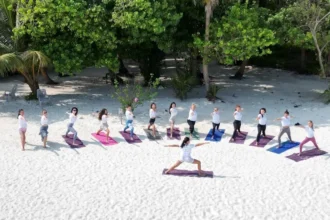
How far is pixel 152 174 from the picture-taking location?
1339 cm

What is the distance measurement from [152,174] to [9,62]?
918 cm

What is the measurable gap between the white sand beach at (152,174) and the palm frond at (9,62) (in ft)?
7.16

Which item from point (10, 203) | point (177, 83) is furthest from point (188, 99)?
point (10, 203)

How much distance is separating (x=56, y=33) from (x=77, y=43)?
3.93 feet

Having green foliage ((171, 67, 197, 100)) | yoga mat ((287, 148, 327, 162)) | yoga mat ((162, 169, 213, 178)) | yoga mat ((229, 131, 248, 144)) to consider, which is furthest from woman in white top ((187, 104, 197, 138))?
green foliage ((171, 67, 197, 100))

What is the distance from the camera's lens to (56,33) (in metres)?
20.8

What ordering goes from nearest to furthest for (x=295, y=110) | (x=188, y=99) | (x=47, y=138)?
1. (x=47, y=138)
2. (x=295, y=110)
3. (x=188, y=99)

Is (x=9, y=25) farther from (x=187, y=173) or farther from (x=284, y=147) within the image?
(x=284, y=147)

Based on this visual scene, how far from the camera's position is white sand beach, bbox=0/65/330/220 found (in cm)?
1122

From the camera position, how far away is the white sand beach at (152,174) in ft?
36.8

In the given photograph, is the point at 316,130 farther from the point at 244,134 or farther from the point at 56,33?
the point at 56,33

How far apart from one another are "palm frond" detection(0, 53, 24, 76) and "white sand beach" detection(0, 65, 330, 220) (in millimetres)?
2181

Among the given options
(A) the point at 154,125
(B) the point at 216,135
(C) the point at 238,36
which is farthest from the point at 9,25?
(B) the point at 216,135

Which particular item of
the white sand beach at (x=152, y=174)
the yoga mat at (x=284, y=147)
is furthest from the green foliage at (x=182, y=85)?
the yoga mat at (x=284, y=147)
